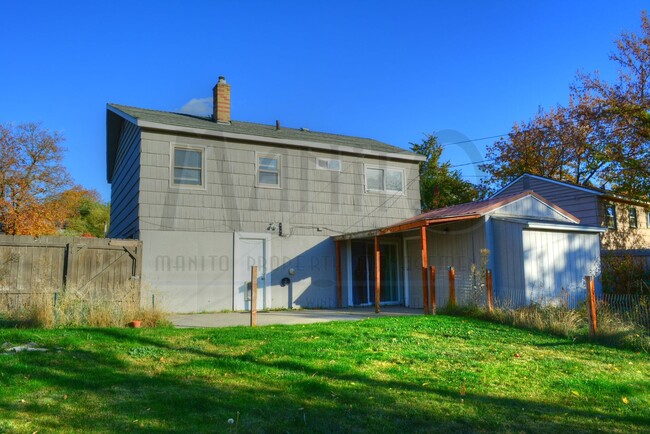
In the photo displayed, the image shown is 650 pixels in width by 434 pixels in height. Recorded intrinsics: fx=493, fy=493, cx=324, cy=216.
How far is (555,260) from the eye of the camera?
13094mm

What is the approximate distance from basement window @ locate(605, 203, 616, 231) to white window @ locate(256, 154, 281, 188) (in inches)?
586

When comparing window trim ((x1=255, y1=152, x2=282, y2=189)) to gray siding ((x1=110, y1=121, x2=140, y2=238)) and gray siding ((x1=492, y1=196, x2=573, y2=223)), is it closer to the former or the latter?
gray siding ((x1=110, y1=121, x2=140, y2=238))

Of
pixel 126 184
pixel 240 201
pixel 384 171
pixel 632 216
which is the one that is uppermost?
pixel 384 171

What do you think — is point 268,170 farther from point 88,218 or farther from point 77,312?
point 88,218

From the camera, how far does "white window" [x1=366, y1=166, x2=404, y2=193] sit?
16750 mm

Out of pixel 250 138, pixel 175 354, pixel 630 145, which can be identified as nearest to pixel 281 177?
pixel 250 138

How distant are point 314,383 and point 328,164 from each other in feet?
36.9

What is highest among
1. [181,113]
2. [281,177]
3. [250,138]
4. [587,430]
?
[181,113]

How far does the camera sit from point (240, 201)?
14492mm

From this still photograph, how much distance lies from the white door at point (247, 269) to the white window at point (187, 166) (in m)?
2.10

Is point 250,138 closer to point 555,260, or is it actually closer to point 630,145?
point 555,260

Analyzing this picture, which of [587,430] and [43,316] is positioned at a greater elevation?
[43,316]

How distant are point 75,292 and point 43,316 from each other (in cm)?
89

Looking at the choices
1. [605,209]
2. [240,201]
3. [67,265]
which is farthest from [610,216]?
[67,265]
